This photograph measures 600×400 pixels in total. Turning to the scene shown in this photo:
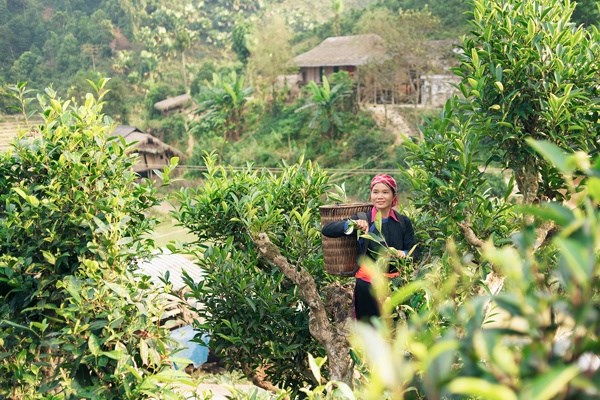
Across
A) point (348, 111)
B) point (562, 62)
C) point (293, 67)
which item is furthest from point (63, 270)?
point (293, 67)

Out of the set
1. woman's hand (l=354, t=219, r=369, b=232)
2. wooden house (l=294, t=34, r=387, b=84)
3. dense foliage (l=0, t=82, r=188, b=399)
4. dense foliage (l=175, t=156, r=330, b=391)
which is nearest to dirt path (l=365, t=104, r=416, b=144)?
wooden house (l=294, t=34, r=387, b=84)

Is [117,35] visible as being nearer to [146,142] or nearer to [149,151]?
[146,142]

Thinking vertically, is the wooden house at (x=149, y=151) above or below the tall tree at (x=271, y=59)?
below

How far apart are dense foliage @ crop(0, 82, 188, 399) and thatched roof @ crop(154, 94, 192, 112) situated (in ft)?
80.6

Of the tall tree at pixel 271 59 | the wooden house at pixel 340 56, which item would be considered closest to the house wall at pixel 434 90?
the wooden house at pixel 340 56

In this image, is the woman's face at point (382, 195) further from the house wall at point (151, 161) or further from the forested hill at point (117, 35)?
the forested hill at point (117, 35)

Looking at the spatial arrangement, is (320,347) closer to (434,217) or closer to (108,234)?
(434,217)

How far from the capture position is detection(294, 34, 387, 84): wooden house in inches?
878

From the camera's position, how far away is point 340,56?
77.3ft

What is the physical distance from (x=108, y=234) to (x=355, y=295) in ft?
3.97

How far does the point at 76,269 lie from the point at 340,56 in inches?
848

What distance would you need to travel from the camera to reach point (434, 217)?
3344mm

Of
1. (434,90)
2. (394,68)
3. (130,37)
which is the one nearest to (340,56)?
(394,68)

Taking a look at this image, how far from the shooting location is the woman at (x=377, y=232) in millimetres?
3098
